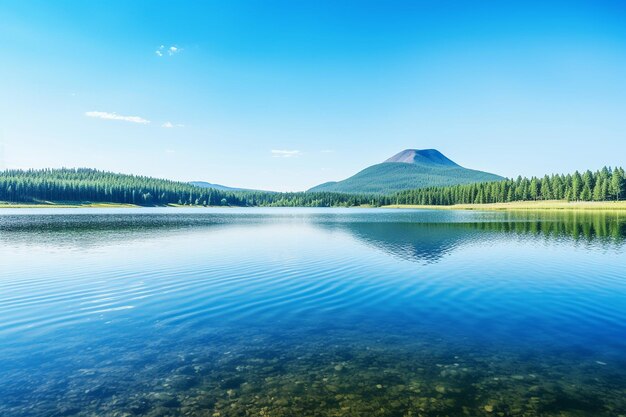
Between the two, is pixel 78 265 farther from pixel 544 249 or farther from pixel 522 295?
pixel 544 249

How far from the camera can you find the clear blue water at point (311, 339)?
37.9 ft

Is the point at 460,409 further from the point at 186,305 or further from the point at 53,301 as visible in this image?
the point at 53,301

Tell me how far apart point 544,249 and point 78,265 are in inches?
1997

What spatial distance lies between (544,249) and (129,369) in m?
47.9

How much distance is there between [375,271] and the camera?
108 ft

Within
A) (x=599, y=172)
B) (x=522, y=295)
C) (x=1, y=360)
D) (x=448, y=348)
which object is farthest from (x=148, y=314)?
(x=599, y=172)

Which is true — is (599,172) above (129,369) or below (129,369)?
above

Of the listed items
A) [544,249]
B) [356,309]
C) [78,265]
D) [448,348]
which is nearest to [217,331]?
[356,309]

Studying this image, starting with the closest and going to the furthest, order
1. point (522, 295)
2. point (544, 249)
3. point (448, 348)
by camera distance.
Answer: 1. point (448, 348)
2. point (522, 295)
3. point (544, 249)

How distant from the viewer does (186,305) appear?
22.3 meters

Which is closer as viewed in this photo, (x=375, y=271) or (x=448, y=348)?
(x=448, y=348)

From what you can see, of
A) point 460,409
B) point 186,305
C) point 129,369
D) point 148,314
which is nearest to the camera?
point 460,409

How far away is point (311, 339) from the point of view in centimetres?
1675

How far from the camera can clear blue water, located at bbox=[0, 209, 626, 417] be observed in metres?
11.6
